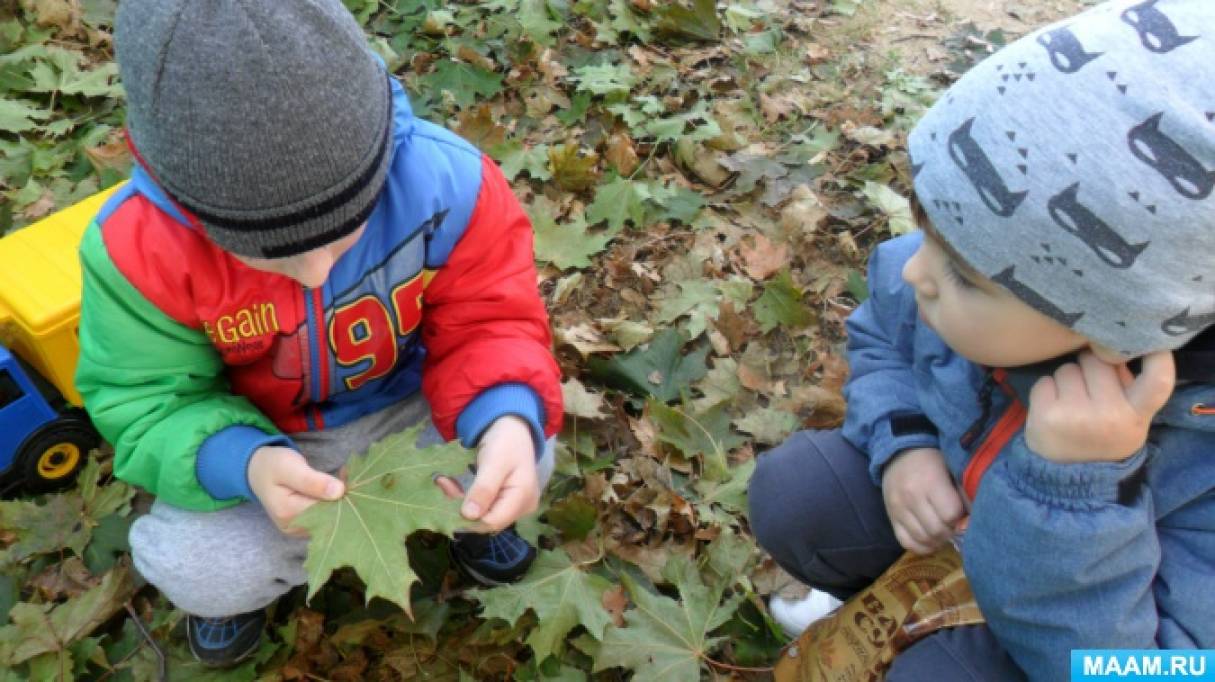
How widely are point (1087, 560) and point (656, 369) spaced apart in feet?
4.24

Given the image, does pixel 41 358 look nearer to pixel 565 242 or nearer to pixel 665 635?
pixel 565 242

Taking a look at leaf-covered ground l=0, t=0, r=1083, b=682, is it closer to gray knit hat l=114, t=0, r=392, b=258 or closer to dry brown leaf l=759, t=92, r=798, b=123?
dry brown leaf l=759, t=92, r=798, b=123

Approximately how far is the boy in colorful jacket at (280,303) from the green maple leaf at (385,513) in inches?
1.8

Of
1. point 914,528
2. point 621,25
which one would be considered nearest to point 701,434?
point 914,528

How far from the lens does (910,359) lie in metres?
1.62

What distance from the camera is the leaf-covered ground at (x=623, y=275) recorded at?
6.04ft

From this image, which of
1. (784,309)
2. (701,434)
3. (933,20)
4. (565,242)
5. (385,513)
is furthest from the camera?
(933,20)

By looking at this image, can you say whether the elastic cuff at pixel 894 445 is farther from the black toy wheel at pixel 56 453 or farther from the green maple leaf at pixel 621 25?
the green maple leaf at pixel 621 25

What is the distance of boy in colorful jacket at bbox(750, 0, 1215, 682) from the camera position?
970 mm

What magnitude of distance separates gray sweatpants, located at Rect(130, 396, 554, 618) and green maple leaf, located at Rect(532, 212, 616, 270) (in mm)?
916

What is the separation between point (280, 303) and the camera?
1472 mm

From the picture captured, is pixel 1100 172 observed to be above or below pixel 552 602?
above

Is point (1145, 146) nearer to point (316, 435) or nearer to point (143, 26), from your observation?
point (143, 26)

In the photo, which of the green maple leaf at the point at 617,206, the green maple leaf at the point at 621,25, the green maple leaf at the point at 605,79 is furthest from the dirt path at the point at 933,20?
the green maple leaf at the point at 617,206
